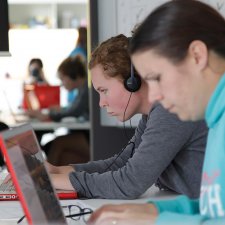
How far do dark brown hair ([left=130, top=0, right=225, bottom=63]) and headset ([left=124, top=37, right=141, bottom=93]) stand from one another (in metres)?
0.59

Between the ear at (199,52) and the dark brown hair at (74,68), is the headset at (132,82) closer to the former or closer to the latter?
the ear at (199,52)

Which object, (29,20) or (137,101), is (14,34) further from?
(137,101)

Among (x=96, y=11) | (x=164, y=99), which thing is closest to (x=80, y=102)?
(x=96, y=11)

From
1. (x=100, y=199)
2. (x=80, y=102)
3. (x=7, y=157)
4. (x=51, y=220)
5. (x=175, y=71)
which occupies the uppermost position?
(x=175, y=71)

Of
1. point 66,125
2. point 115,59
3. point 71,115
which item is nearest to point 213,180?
point 115,59

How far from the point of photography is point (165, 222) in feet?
3.59

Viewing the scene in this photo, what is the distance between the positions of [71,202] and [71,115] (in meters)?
3.24

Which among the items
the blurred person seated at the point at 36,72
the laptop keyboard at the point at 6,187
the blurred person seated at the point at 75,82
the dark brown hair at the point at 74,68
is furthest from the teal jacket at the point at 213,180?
the blurred person seated at the point at 36,72

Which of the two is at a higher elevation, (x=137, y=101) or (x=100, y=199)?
(x=137, y=101)

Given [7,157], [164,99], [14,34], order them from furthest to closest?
[14,34] < [164,99] < [7,157]

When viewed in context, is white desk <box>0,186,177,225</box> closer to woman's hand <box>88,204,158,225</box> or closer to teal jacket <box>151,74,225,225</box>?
woman's hand <box>88,204,158,225</box>

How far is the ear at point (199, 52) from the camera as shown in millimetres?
1119

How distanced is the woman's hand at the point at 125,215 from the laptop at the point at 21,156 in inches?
5.4

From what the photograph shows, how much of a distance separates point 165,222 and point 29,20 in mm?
6604
